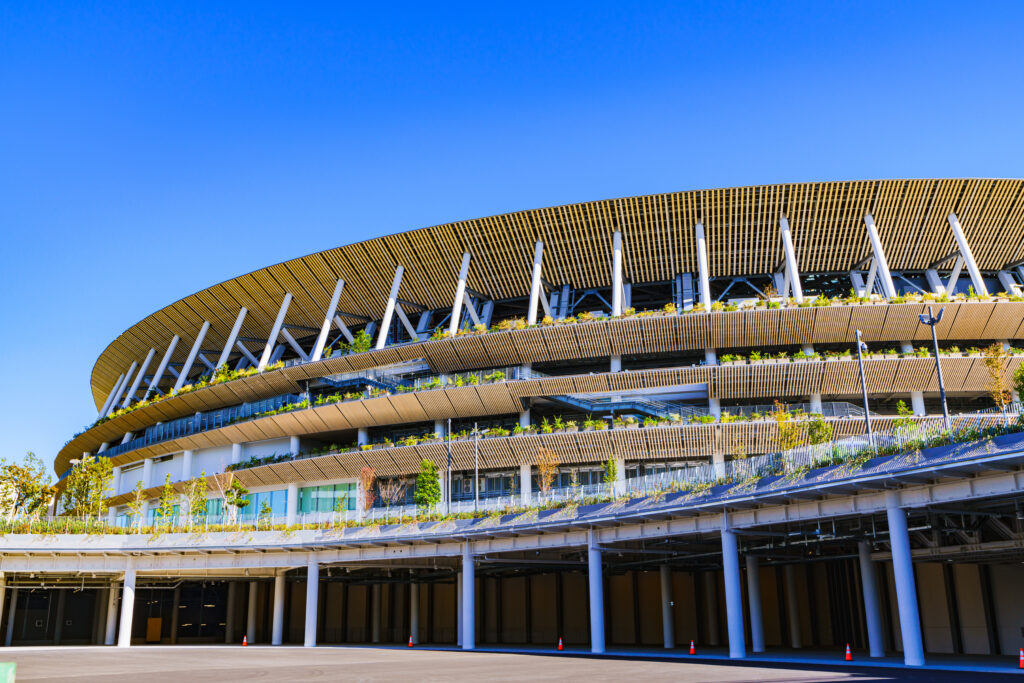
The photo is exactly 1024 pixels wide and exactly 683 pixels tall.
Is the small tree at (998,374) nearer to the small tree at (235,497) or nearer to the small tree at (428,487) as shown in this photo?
the small tree at (428,487)

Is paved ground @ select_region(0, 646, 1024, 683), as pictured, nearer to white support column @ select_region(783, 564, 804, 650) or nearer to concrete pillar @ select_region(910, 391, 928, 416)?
white support column @ select_region(783, 564, 804, 650)

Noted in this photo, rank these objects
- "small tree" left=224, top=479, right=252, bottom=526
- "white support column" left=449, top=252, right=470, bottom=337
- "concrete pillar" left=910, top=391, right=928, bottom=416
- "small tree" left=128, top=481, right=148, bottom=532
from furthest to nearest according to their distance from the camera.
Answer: "small tree" left=128, top=481, right=148, bottom=532 → "small tree" left=224, top=479, right=252, bottom=526 → "white support column" left=449, top=252, right=470, bottom=337 → "concrete pillar" left=910, top=391, right=928, bottom=416

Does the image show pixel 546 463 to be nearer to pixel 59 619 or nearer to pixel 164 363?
pixel 59 619

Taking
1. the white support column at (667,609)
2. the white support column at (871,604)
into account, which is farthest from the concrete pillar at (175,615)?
the white support column at (871,604)

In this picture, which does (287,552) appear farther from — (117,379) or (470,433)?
(117,379)

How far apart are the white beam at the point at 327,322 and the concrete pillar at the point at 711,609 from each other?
27.3 meters

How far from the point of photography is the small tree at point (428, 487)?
154ft

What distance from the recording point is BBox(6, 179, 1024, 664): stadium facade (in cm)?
4200

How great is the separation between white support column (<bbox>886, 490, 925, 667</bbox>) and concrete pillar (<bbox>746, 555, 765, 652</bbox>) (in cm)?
898

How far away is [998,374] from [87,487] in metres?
54.8

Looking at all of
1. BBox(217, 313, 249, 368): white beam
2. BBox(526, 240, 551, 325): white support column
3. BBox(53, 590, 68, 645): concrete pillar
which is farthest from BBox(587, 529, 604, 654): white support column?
BBox(53, 590, 68, 645): concrete pillar

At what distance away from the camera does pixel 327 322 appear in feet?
189

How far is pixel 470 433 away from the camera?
2030 inches

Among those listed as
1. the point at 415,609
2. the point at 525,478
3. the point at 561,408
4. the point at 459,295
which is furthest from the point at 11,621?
the point at 561,408
